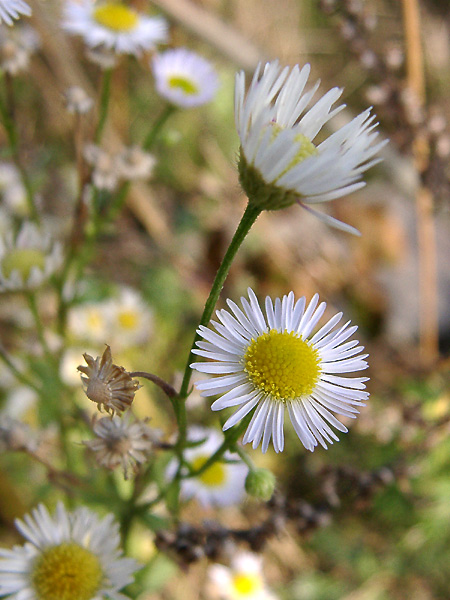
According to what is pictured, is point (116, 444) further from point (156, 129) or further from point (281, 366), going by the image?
point (156, 129)

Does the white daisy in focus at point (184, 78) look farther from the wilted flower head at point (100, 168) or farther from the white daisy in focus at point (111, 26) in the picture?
the wilted flower head at point (100, 168)

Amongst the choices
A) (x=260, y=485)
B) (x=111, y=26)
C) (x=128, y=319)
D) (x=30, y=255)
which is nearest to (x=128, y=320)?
(x=128, y=319)

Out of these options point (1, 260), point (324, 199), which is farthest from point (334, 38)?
point (324, 199)

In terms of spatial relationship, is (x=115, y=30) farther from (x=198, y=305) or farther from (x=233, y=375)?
(x=198, y=305)

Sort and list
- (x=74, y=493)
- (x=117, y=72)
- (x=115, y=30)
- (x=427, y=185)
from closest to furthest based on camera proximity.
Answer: (x=74, y=493) → (x=115, y=30) → (x=427, y=185) → (x=117, y=72)

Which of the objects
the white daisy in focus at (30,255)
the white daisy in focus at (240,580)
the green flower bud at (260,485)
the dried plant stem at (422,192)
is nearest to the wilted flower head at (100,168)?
the white daisy in focus at (30,255)

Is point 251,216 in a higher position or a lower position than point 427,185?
lower
